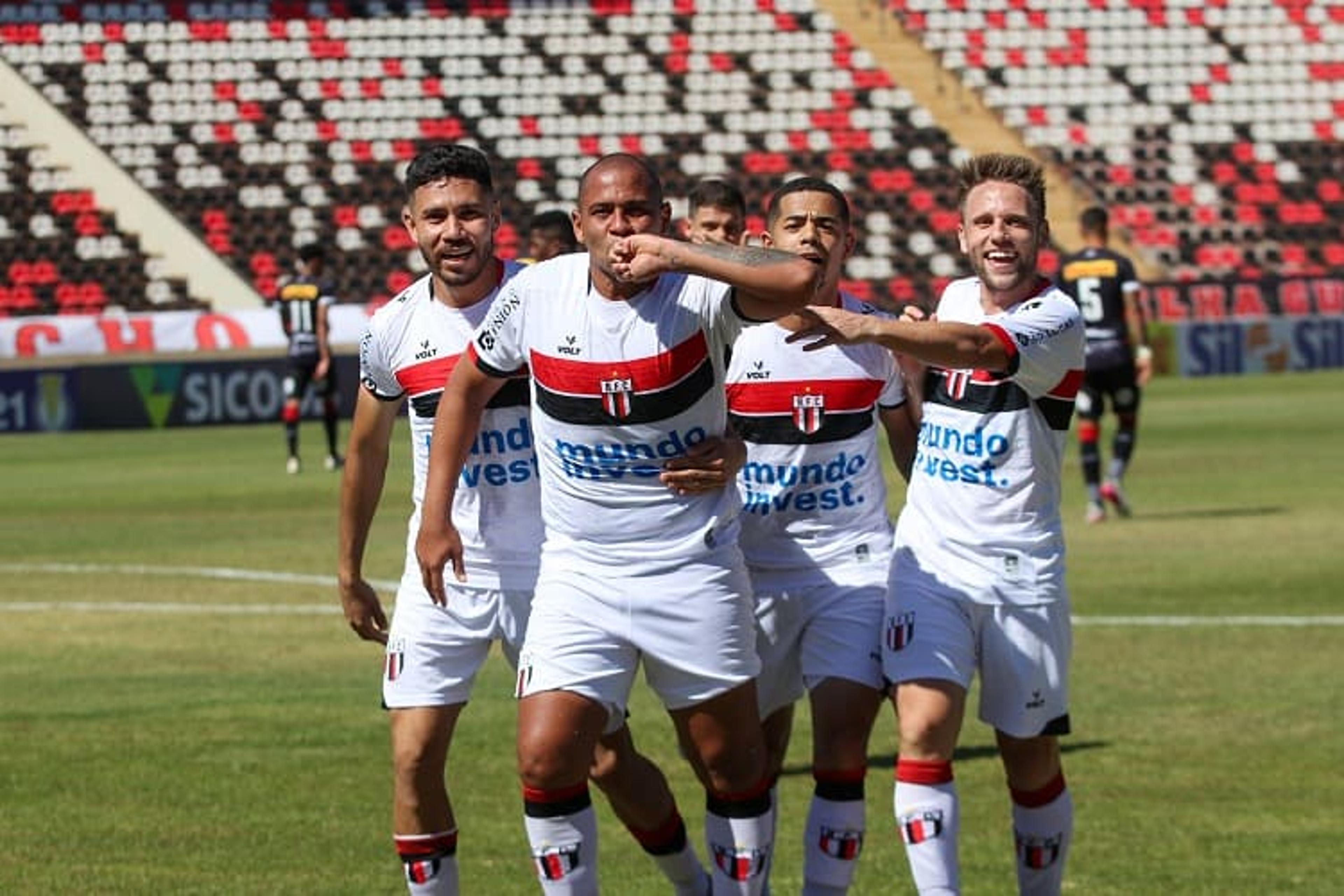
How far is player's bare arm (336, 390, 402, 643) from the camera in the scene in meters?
7.91

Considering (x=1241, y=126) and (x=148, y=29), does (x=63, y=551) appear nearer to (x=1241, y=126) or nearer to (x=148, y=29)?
(x=148, y=29)

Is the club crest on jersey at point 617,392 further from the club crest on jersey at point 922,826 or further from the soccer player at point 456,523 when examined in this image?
the club crest on jersey at point 922,826

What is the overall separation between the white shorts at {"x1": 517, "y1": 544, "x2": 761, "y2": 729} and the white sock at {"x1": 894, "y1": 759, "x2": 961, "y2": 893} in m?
0.64

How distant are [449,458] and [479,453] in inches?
18.1

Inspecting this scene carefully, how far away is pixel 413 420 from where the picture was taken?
26.1 feet

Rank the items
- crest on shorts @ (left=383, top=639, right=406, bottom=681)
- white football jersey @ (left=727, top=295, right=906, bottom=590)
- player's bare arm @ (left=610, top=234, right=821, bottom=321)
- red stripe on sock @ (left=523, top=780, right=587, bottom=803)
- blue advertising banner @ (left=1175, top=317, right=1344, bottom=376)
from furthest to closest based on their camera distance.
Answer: blue advertising banner @ (left=1175, top=317, right=1344, bottom=376)
white football jersey @ (left=727, top=295, right=906, bottom=590)
crest on shorts @ (left=383, top=639, right=406, bottom=681)
red stripe on sock @ (left=523, top=780, right=587, bottom=803)
player's bare arm @ (left=610, top=234, right=821, bottom=321)

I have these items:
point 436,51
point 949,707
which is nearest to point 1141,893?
point 949,707

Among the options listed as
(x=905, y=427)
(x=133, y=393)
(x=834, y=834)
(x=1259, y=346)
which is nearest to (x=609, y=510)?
(x=834, y=834)

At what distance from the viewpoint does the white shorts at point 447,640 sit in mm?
7605

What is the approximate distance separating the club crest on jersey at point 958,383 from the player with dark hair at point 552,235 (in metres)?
5.07

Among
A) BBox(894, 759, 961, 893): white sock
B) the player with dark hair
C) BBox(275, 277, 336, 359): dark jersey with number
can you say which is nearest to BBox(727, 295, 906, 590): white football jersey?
BBox(894, 759, 961, 893): white sock

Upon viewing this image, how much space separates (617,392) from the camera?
684cm

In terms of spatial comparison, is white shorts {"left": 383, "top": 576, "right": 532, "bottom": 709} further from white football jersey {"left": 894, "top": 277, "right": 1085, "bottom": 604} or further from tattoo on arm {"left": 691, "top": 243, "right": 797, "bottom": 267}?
tattoo on arm {"left": 691, "top": 243, "right": 797, "bottom": 267}

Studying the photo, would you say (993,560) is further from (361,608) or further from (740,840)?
(361,608)
